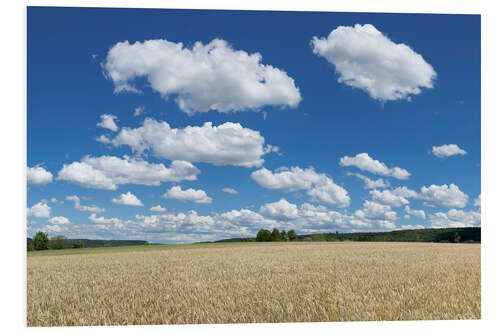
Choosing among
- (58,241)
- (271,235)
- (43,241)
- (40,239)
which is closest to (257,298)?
(40,239)

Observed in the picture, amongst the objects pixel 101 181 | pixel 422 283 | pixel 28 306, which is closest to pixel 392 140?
pixel 422 283

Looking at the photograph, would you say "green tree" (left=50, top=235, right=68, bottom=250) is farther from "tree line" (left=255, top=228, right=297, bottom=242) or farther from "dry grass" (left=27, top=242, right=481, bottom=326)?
"tree line" (left=255, top=228, right=297, bottom=242)

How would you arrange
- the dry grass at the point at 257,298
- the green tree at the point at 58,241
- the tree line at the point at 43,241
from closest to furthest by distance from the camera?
the dry grass at the point at 257,298, the tree line at the point at 43,241, the green tree at the point at 58,241

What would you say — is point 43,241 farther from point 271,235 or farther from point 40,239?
point 271,235

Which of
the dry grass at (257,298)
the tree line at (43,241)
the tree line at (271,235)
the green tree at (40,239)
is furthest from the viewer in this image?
the tree line at (271,235)

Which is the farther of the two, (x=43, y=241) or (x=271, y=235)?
(x=271, y=235)

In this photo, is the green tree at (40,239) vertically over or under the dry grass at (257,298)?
over

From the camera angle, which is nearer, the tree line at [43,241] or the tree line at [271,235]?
the tree line at [43,241]

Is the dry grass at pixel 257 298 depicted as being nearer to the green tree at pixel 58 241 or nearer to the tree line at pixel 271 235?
the green tree at pixel 58 241

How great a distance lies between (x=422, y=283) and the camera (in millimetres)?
6668

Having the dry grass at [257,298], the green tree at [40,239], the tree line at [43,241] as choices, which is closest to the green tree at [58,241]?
the tree line at [43,241]

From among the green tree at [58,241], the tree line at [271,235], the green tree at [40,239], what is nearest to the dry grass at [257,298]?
the green tree at [40,239]

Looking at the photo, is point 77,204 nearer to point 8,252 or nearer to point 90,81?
point 8,252

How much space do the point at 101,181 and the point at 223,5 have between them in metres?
4.08
